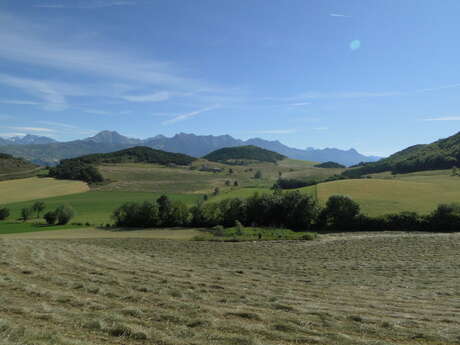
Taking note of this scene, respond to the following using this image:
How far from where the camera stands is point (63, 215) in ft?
227

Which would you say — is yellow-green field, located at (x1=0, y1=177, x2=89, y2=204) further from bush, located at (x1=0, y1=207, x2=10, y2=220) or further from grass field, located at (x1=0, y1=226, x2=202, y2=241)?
grass field, located at (x1=0, y1=226, x2=202, y2=241)

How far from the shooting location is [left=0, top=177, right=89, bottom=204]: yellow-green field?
3920 inches

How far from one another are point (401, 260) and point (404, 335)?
71.1 ft

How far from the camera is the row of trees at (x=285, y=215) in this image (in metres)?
54.5

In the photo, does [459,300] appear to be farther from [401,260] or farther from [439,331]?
[401,260]

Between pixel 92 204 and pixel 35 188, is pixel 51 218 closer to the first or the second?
pixel 92 204

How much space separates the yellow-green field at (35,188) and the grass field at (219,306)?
325 feet

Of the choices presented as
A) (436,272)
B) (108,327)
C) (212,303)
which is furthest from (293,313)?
(436,272)

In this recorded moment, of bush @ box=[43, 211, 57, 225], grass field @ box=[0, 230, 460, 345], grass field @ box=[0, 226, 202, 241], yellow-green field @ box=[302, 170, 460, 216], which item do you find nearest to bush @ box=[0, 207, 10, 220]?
bush @ box=[43, 211, 57, 225]

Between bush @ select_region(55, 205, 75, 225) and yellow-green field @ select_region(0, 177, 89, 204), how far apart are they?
3799 centimetres

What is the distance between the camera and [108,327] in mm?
8172

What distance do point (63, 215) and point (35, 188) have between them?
58.2 metres

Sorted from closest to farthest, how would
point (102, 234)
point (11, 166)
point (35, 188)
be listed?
point (102, 234) < point (35, 188) < point (11, 166)

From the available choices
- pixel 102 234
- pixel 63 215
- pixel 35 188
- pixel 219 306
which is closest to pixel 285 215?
pixel 102 234
